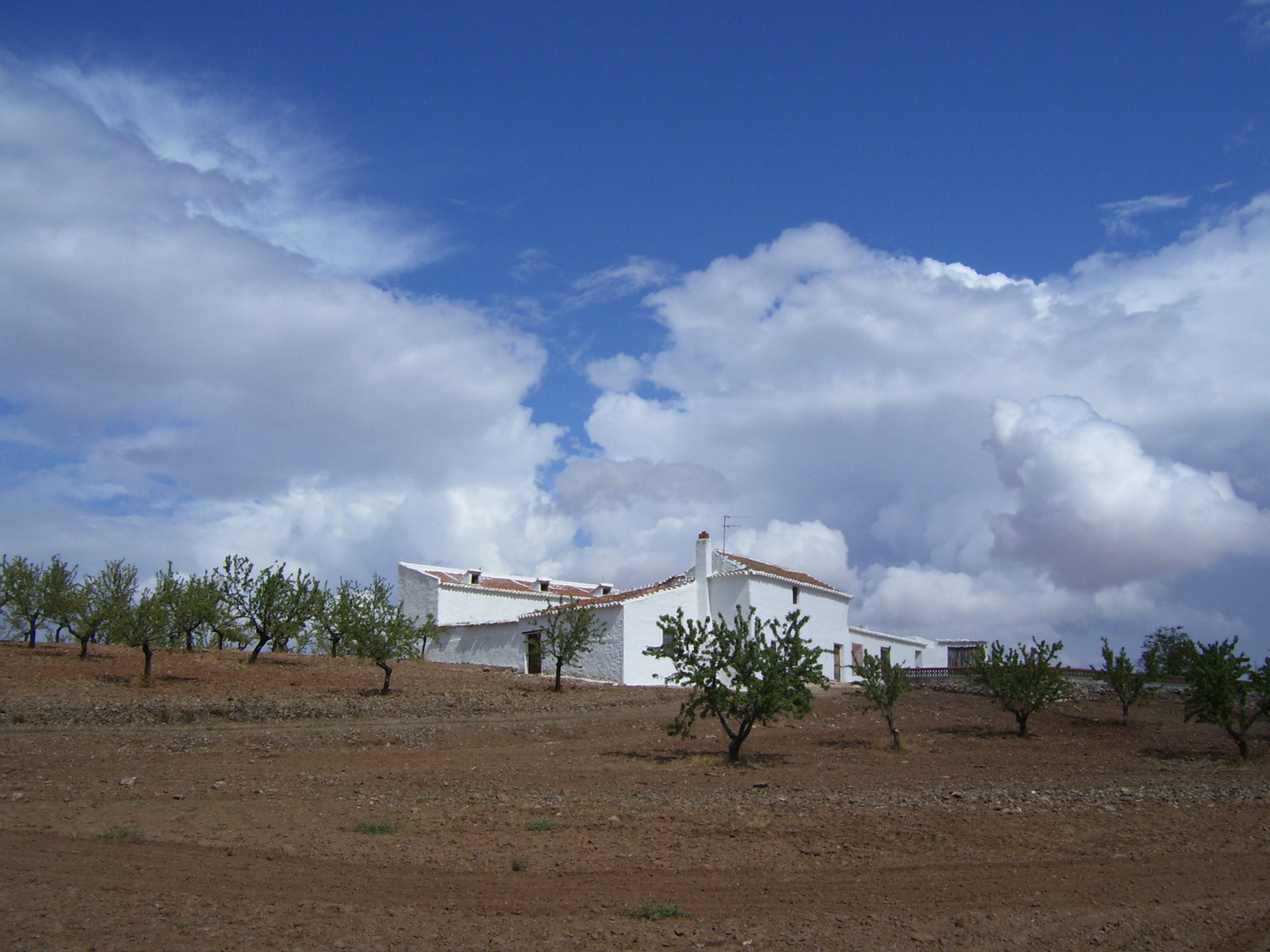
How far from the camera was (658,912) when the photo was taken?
8.48 meters

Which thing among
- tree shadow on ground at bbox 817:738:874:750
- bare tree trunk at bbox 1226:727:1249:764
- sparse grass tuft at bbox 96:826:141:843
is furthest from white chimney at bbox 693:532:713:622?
sparse grass tuft at bbox 96:826:141:843

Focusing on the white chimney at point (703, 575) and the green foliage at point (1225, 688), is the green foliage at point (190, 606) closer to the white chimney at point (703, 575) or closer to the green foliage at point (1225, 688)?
the white chimney at point (703, 575)

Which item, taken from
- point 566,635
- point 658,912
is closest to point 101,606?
point 566,635

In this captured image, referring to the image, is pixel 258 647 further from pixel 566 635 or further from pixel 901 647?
pixel 901 647

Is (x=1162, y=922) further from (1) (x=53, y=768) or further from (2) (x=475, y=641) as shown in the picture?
(2) (x=475, y=641)

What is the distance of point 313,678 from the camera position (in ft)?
99.1

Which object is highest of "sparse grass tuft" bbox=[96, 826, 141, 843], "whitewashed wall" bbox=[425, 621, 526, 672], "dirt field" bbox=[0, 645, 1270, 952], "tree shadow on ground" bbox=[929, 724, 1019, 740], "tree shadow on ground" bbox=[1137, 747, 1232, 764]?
"whitewashed wall" bbox=[425, 621, 526, 672]

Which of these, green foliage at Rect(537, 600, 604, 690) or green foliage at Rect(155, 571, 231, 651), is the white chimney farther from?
green foliage at Rect(155, 571, 231, 651)

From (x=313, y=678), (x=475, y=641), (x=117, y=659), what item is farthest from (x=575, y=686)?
(x=117, y=659)

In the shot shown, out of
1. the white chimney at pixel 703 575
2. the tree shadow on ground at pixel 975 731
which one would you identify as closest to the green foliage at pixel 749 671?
the tree shadow on ground at pixel 975 731

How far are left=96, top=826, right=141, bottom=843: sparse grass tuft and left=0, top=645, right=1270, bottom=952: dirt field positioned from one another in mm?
106

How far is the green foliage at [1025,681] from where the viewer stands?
23.1 metres

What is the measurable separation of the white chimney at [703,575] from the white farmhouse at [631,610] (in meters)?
0.04

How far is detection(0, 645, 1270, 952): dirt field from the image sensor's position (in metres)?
8.20
